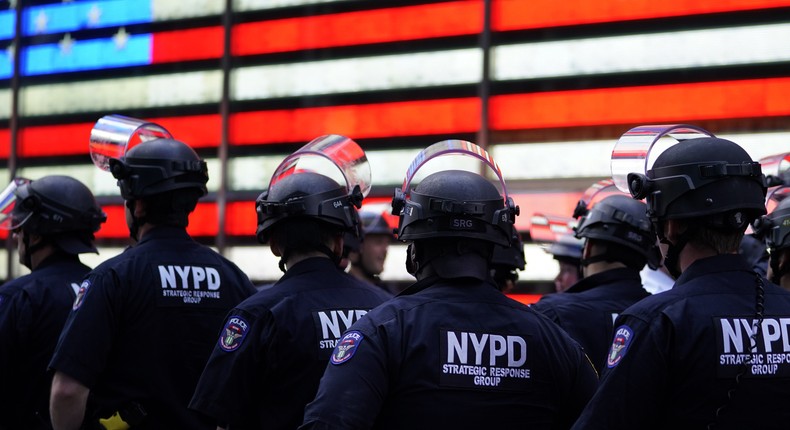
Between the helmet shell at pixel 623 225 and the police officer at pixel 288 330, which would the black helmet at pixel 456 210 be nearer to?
the police officer at pixel 288 330

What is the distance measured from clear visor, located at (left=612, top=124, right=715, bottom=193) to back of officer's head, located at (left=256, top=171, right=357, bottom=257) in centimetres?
106

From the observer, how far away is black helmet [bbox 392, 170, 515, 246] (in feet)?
9.79

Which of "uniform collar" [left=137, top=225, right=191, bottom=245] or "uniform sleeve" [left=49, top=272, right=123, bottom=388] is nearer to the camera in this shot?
"uniform sleeve" [left=49, top=272, right=123, bottom=388]

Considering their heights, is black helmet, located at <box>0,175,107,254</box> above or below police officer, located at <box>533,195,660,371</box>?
above

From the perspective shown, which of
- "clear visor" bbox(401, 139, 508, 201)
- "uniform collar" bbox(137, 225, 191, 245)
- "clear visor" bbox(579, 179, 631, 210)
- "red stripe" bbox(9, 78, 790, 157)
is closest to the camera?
"clear visor" bbox(401, 139, 508, 201)

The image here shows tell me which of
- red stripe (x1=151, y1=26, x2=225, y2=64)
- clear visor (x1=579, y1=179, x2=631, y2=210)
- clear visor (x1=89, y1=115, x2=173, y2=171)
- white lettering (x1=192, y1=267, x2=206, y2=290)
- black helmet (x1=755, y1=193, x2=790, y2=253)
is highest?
red stripe (x1=151, y1=26, x2=225, y2=64)

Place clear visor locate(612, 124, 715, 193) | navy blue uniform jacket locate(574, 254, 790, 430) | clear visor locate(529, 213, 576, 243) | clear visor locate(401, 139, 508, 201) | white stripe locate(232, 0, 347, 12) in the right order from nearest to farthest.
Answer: navy blue uniform jacket locate(574, 254, 790, 430), clear visor locate(612, 124, 715, 193), clear visor locate(401, 139, 508, 201), clear visor locate(529, 213, 576, 243), white stripe locate(232, 0, 347, 12)

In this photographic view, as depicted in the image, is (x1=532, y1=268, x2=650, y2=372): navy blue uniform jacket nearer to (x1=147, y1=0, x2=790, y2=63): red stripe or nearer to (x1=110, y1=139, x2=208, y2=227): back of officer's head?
(x1=110, y1=139, x2=208, y2=227): back of officer's head

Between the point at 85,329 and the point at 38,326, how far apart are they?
2.94 feet

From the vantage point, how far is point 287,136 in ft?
32.1

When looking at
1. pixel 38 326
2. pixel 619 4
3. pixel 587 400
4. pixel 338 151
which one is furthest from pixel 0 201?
pixel 619 4

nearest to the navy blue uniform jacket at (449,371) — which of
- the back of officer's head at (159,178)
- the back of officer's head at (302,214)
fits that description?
the back of officer's head at (302,214)

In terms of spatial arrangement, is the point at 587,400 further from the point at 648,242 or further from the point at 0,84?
the point at 0,84

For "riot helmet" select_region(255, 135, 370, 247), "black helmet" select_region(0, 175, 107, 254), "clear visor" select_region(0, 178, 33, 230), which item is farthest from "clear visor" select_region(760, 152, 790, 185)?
"clear visor" select_region(0, 178, 33, 230)
